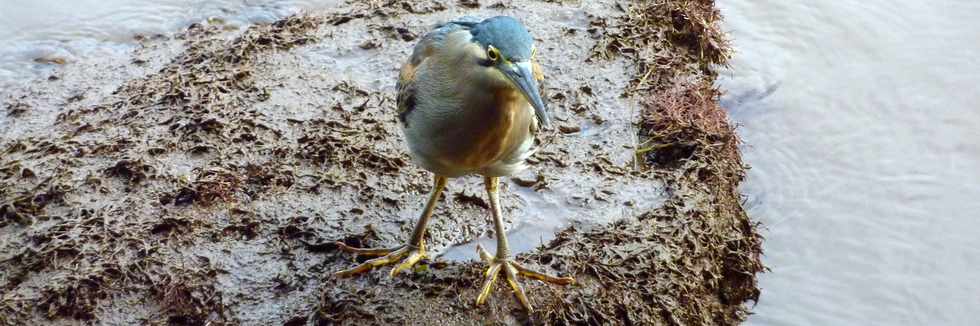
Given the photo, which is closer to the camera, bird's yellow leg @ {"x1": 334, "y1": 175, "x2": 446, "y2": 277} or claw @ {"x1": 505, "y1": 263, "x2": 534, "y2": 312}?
claw @ {"x1": 505, "y1": 263, "x2": 534, "y2": 312}

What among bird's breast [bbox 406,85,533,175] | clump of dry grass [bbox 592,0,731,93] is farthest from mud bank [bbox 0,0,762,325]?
bird's breast [bbox 406,85,533,175]

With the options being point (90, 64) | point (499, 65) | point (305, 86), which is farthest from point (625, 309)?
point (90, 64)

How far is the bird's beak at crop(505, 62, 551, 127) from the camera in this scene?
325cm

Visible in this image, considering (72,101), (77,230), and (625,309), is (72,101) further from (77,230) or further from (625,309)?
(625,309)

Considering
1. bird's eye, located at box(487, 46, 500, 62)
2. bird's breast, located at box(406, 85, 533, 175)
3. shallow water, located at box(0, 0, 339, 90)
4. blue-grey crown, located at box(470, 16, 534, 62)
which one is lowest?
shallow water, located at box(0, 0, 339, 90)

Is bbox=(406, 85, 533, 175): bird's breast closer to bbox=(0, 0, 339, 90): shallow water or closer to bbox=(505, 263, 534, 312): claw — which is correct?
bbox=(505, 263, 534, 312): claw

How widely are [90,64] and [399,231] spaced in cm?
308

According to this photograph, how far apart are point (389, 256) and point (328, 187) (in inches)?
29.2

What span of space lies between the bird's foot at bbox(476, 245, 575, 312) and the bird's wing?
2.88ft

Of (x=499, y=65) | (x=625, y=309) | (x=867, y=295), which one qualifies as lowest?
(x=867, y=295)

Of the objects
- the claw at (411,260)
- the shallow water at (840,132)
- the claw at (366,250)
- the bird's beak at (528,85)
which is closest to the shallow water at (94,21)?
the shallow water at (840,132)

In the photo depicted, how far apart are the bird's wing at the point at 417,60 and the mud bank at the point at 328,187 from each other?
0.93 metres

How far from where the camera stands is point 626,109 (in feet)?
19.4

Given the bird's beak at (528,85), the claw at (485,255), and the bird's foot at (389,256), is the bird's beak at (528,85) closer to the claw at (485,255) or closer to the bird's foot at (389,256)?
the claw at (485,255)
